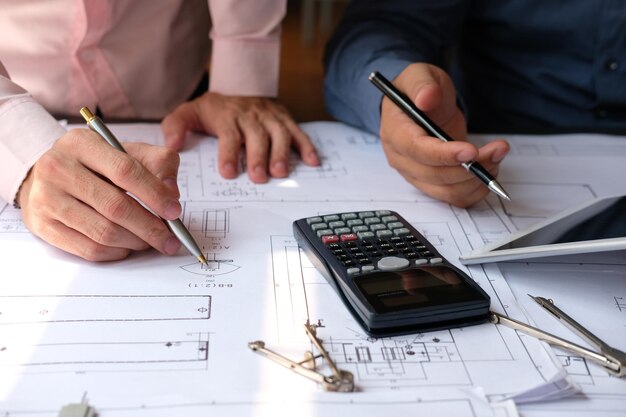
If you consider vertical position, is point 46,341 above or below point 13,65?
below

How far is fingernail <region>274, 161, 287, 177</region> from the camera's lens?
0.78 meters

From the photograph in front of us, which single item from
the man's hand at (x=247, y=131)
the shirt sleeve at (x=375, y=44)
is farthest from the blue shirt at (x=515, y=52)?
the man's hand at (x=247, y=131)

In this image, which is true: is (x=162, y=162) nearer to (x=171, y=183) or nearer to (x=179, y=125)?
(x=171, y=183)

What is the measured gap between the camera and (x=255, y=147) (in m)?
0.81

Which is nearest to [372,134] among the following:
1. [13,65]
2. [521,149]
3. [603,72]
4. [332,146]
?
[332,146]

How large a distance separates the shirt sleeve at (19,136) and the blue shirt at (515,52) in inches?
15.4

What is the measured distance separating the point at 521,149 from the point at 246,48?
38cm

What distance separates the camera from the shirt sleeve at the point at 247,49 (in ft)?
3.08

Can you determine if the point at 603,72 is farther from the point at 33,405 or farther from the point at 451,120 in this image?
the point at 33,405

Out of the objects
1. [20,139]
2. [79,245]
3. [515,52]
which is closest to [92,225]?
[79,245]

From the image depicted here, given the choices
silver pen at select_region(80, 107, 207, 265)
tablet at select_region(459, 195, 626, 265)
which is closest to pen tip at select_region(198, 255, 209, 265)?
silver pen at select_region(80, 107, 207, 265)

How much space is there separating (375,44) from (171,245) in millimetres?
451

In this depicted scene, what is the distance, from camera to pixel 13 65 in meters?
0.90

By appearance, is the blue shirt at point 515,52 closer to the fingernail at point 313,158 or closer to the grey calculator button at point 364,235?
the fingernail at point 313,158
